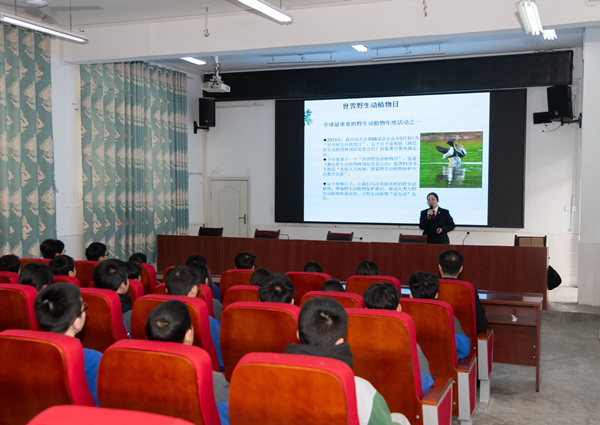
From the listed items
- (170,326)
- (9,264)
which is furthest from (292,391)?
(9,264)

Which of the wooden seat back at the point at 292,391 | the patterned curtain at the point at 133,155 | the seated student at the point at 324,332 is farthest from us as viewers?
the patterned curtain at the point at 133,155


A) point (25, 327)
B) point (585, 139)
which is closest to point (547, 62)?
point (585, 139)

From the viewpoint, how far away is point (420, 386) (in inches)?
95.7

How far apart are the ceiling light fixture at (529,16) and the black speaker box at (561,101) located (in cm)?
324

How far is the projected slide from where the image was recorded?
8.77m

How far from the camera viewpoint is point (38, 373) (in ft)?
6.06

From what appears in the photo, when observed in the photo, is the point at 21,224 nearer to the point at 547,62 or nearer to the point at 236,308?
the point at 236,308

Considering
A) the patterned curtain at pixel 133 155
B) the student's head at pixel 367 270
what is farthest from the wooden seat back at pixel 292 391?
the patterned curtain at pixel 133 155

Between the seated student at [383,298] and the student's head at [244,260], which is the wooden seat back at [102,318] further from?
the student's head at [244,260]

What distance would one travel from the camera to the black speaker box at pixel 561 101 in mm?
7941

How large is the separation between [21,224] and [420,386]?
580 centimetres

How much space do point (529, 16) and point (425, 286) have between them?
273 cm

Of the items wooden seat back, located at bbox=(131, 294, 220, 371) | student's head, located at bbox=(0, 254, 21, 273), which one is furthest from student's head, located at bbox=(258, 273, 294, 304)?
student's head, located at bbox=(0, 254, 21, 273)

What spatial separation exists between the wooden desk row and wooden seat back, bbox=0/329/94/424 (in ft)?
15.8
